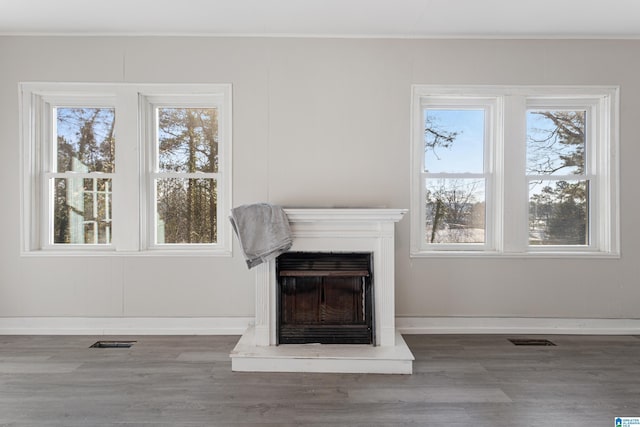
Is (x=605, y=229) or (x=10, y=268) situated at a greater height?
(x=605, y=229)

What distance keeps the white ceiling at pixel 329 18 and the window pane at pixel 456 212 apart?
1.27 m

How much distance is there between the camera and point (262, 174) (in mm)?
3096

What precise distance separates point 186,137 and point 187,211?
0.65m

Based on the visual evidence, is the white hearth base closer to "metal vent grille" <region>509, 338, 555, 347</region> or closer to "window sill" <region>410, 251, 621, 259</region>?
"window sill" <region>410, 251, 621, 259</region>

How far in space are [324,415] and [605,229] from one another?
9.58ft

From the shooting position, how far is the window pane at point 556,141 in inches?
128

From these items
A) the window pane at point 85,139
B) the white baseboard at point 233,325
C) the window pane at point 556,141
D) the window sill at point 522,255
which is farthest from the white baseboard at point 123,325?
the window pane at point 556,141

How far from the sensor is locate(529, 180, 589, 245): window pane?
3.25 m

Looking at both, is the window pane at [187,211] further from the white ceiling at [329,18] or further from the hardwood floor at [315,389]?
the white ceiling at [329,18]

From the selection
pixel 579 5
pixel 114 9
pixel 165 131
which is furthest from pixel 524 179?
pixel 114 9

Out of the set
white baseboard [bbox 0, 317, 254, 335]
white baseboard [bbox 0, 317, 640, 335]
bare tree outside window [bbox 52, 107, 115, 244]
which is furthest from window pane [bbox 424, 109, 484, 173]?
bare tree outside window [bbox 52, 107, 115, 244]

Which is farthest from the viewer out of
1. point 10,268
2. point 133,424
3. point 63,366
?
point 10,268

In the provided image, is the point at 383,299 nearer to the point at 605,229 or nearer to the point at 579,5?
the point at 605,229

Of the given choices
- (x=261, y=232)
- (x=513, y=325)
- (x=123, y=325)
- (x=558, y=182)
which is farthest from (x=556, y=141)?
(x=123, y=325)
